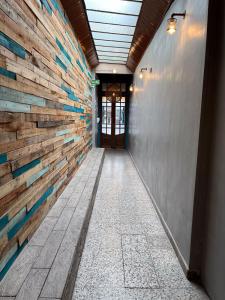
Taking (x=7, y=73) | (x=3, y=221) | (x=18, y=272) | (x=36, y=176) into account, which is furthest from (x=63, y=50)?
(x=18, y=272)

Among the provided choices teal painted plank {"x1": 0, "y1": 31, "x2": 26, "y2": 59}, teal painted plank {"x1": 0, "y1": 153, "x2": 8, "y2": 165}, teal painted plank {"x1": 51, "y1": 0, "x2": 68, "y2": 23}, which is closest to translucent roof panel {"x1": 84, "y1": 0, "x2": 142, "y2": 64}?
teal painted plank {"x1": 51, "y1": 0, "x2": 68, "y2": 23}

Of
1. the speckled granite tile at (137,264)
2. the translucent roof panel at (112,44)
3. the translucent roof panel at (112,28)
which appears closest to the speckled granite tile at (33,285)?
the speckled granite tile at (137,264)

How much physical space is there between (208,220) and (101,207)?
70.6 inches

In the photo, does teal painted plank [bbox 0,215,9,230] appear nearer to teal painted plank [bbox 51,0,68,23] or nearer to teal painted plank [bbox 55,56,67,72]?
teal painted plank [bbox 55,56,67,72]

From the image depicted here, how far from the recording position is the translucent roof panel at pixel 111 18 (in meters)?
3.39

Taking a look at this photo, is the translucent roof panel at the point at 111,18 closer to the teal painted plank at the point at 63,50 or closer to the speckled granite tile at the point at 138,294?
the teal painted plank at the point at 63,50

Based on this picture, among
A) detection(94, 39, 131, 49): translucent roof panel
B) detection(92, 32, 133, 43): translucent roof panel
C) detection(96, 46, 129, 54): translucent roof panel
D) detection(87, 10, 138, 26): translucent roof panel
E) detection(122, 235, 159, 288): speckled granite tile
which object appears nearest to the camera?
detection(122, 235, 159, 288): speckled granite tile

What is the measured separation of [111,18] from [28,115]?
282 cm

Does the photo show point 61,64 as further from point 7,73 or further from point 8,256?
point 8,256

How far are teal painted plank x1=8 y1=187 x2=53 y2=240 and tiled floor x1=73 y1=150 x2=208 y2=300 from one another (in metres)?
0.66

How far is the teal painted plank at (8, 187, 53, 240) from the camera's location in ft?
4.95

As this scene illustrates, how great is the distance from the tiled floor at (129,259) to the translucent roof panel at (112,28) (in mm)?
3281

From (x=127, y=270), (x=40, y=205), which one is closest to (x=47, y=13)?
(x=40, y=205)

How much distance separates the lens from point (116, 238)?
226 centimetres
